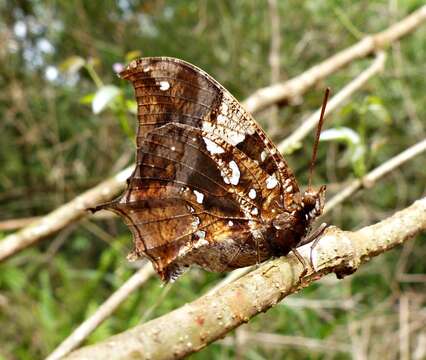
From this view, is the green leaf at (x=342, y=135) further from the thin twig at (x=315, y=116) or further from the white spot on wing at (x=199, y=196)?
the white spot on wing at (x=199, y=196)

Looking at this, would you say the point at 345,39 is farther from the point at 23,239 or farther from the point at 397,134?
the point at 23,239

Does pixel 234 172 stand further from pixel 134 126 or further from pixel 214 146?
pixel 134 126

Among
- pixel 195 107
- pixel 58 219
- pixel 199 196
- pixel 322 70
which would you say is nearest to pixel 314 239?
pixel 199 196

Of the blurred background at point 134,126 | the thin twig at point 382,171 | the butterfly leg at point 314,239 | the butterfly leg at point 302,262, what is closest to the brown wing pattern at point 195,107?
the butterfly leg at point 314,239

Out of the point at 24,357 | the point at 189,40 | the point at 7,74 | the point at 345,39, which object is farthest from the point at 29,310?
the point at 345,39

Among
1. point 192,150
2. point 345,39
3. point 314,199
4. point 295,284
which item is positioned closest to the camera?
point 295,284

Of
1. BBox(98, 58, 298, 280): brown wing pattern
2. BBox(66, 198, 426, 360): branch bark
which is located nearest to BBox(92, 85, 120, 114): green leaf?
BBox(98, 58, 298, 280): brown wing pattern
